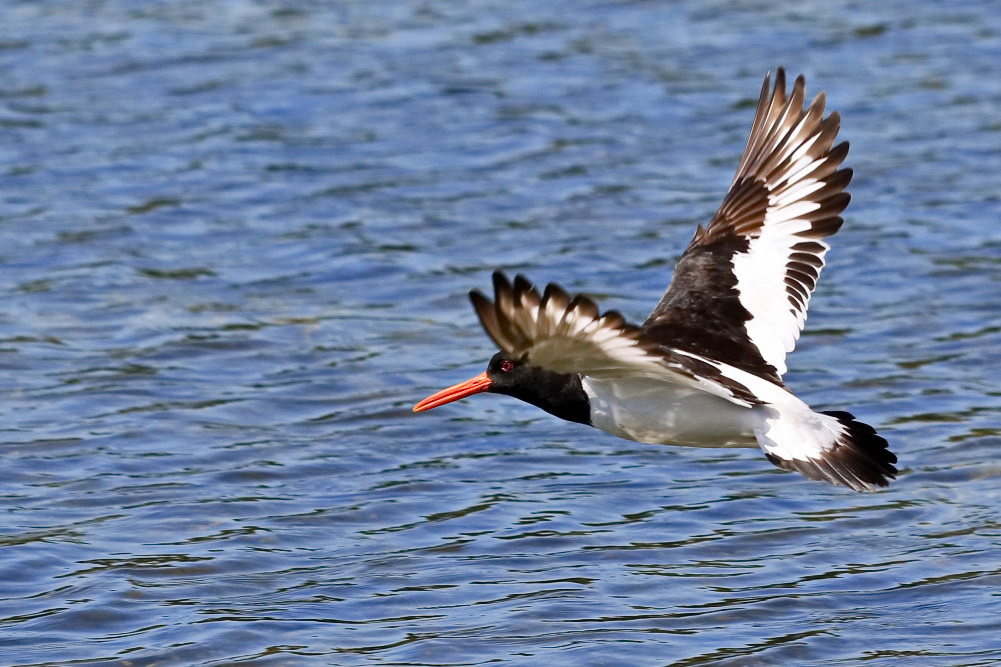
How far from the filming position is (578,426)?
952cm

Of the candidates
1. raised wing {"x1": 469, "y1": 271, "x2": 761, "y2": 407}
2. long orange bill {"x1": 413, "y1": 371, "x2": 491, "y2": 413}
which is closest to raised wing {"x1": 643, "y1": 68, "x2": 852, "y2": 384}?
long orange bill {"x1": 413, "y1": 371, "x2": 491, "y2": 413}

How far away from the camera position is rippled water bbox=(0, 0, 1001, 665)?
292 inches

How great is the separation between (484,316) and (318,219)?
6.63 metres

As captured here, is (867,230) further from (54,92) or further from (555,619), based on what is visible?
(54,92)

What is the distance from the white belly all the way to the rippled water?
80cm

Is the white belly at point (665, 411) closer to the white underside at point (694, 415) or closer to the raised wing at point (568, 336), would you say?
the white underside at point (694, 415)

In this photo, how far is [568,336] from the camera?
19.8 ft

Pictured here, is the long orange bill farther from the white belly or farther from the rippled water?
the rippled water

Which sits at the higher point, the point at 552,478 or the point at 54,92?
the point at 54,92

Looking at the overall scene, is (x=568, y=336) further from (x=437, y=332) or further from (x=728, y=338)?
(x=437, y=332)

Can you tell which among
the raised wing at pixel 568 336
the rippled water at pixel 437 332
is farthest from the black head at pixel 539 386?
the rippled water at pixel 437 332

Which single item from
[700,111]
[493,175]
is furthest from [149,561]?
[700,111]

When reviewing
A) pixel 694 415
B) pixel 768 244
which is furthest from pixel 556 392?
pixel 768 244

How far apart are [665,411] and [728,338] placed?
2.44ft
